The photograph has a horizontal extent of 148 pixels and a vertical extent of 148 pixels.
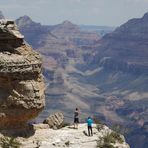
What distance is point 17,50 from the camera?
30844 millimetres

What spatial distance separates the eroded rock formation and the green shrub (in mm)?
1417

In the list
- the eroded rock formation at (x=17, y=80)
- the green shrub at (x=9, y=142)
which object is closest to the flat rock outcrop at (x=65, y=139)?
the green shrub at (x=9, y=142)

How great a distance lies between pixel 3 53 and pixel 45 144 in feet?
19.6

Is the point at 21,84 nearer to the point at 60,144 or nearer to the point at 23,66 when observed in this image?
the point at 23,66

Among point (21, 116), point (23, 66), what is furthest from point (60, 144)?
point (23, 66)

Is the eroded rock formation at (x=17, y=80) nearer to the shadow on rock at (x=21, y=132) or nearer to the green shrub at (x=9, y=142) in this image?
the shadow on rock at (x=21, y=132)

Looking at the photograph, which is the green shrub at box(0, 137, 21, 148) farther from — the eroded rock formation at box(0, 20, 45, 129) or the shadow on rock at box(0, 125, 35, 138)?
the eroded rock formation at box(0, 20, 45, 129)

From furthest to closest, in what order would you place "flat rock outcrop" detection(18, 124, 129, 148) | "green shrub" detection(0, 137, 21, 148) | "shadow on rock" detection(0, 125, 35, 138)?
1. "shadow on rock" detection(0, 125, 35, 138)
2. "flat rock outcrop" detection(18, 124, 129, 148)
3. "green shrub" detection(0, 137, 21, 148)

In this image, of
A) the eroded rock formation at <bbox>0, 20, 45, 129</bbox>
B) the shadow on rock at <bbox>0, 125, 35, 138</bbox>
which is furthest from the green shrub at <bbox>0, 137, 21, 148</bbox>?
the eroded rock formation at <bbox>0, 20, 45, 129</bbox>

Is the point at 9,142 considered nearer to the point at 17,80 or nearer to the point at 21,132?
the point at 21,132

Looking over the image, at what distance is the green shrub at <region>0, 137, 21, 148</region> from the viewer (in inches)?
1112

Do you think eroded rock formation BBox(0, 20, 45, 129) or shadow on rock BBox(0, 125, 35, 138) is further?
shadow on rock BBox(0, 125, 35, 138)

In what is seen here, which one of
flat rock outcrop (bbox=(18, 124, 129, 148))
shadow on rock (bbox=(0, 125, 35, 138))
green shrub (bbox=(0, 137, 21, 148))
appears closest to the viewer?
green shrub (bbox=(0, 137, 21, 148))

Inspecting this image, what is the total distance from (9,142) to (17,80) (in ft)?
12.5
